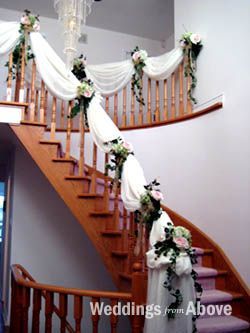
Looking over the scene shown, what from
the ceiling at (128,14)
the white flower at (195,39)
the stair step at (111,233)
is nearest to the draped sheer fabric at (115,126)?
the white flower at (195,39)

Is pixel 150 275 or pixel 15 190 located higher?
pixel 15 190

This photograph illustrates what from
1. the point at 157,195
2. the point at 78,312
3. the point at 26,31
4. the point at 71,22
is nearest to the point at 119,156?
the point at 157,195

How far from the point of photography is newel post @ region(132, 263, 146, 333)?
2141mm

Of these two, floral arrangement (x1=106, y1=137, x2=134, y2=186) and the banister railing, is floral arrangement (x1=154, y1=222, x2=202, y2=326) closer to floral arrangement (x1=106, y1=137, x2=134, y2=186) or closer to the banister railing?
the banister railing

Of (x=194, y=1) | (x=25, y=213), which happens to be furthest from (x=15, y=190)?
(x=194, y=1)

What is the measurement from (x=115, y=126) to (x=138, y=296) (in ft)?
5.14

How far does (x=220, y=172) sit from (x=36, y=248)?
250 centimetres

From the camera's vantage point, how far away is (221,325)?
106 inches

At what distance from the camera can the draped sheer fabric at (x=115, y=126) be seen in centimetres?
210

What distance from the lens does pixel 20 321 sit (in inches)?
100

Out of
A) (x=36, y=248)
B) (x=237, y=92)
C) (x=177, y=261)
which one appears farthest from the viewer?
(x=36, y=248)

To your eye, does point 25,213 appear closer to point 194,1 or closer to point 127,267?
point 127,267

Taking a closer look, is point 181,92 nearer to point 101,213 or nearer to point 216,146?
point 216,146

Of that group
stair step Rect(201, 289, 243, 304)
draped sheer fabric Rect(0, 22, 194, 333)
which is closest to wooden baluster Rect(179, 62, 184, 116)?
draped sheer fabric Rect(0, 22, 194, 333)
